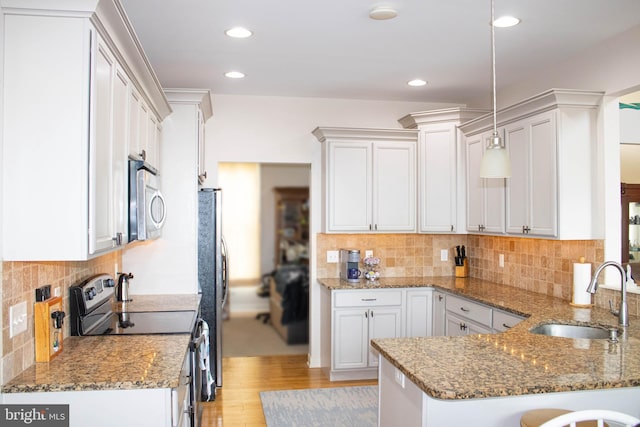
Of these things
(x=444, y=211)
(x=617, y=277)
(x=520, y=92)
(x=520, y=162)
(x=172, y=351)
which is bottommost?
(x=172, y=351)

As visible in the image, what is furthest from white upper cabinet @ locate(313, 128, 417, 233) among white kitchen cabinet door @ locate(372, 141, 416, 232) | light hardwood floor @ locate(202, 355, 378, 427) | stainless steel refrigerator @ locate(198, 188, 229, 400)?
light hardwood floor @ locate(202, 355, 378, 427)

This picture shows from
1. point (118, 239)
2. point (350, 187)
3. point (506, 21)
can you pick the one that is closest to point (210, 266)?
point (350, 187)

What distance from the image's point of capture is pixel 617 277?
11.9 ft

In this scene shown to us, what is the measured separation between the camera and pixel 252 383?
4715 mm

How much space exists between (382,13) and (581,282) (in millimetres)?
2186

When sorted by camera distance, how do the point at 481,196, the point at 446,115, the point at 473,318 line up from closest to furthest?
the point at 473,318
the point at 481,196
the point at 446,115

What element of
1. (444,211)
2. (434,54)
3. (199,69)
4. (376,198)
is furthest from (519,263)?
(199,69)

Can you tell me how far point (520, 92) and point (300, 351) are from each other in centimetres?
377

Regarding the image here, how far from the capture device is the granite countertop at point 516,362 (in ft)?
6.61

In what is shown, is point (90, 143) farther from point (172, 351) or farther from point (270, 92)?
point (270, 92)

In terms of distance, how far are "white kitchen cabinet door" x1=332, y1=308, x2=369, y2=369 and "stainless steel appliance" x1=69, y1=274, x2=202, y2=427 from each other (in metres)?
1.51

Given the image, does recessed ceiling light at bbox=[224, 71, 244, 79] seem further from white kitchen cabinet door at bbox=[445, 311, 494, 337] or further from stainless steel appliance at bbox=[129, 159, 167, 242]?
white kitchen cabinet door at bbox=[445, 311, 494, 337]

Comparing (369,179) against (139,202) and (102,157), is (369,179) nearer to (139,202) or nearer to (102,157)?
(139,202)

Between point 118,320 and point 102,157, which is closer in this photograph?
point 102,157
